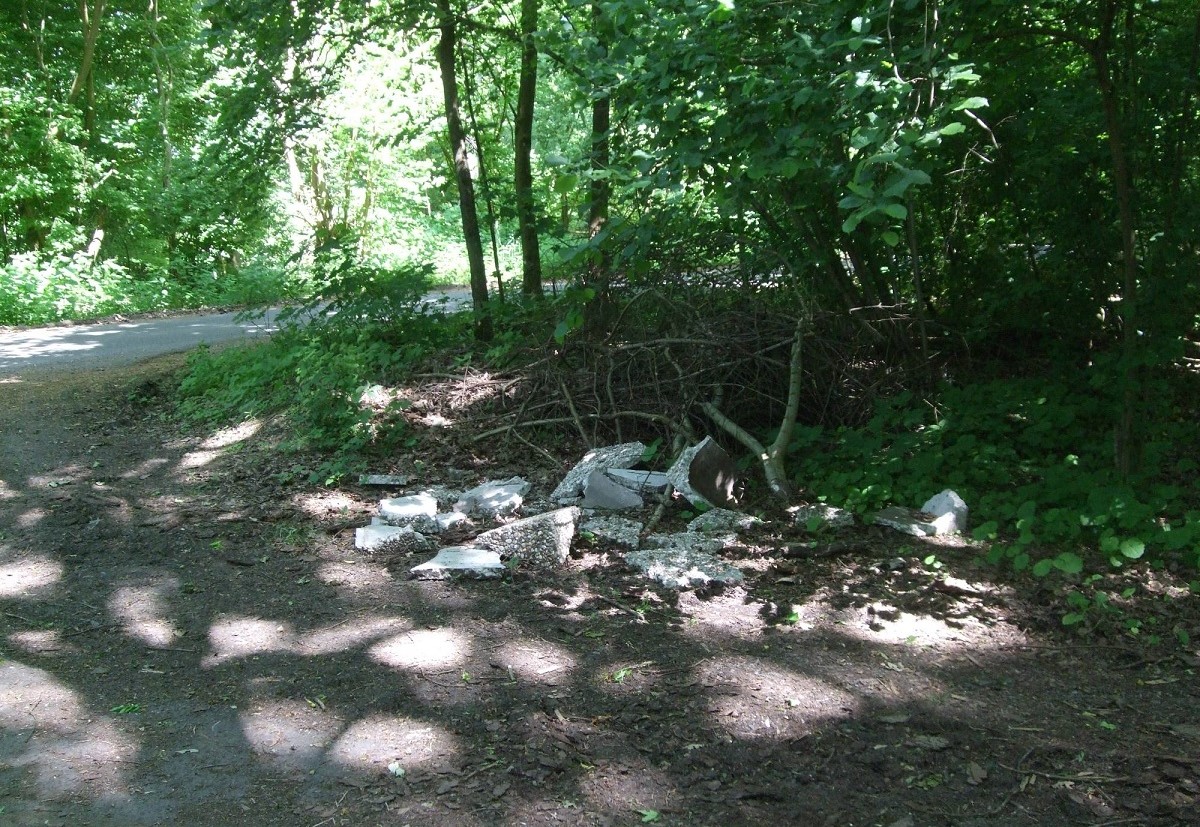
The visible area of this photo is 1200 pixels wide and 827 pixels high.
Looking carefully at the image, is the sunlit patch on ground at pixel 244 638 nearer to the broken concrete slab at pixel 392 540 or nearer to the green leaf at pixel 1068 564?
the broken concrete slab at pixel 392 540

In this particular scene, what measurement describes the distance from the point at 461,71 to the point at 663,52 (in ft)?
21.9

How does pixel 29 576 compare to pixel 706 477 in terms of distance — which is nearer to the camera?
pixel 29 576

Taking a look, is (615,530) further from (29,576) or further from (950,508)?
(29,576)

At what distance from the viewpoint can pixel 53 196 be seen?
18688 mm

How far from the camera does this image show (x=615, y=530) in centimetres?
531

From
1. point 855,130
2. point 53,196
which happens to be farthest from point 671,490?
point 53,196

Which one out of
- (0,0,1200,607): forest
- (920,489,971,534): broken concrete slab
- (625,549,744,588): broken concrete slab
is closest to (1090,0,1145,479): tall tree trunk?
(0,0,1200,607): forest

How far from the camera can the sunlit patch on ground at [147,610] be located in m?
4.11

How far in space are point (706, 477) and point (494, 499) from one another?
4.43 feet

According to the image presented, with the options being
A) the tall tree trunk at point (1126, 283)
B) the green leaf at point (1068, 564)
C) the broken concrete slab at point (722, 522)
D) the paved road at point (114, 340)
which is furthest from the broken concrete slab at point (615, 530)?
the paved road at point (114, 340)

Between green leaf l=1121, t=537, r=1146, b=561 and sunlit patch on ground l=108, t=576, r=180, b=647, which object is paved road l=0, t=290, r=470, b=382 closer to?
sunlit patch on ground l=108, t=576, r=180, b=647

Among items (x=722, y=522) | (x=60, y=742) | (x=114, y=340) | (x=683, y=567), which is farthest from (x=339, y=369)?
(x=114, y=340)

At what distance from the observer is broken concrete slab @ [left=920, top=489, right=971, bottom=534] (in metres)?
5.16

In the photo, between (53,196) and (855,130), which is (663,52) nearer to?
(855,130)
